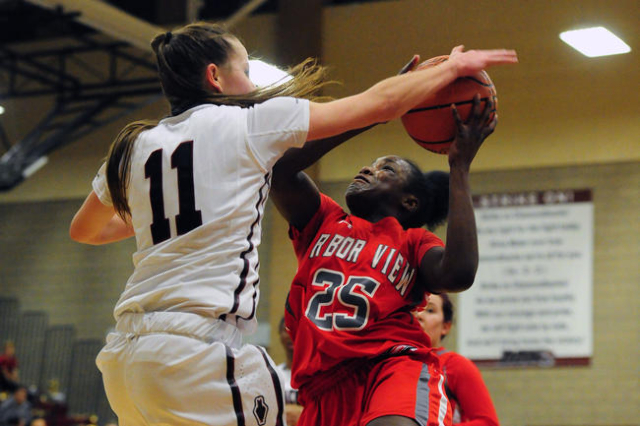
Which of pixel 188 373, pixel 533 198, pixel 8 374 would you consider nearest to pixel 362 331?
pixel 188 373

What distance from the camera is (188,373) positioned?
7.12ft

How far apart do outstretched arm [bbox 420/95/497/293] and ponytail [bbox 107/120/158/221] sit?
3.02 feet

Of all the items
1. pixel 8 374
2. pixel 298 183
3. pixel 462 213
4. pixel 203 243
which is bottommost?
pixel 8 374

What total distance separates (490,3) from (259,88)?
12.7 ft

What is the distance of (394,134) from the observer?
625 centimetres

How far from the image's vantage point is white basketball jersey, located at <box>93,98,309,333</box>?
2223 mm

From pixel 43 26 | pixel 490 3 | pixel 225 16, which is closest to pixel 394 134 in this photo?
pixel 490 3

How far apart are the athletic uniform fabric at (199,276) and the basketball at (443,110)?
66 centimetres

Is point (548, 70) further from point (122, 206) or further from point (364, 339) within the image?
point (122, 206)

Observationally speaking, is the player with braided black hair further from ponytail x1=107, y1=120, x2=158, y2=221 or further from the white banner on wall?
the white banner on wall

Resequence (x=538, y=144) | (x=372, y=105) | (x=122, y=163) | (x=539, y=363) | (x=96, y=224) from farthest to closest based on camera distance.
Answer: (x=539, y=363) → (x=538, y=144) → (x=96, y=224) → (x=122, y=163) → (x=372, y=105)

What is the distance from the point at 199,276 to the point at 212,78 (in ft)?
1.80

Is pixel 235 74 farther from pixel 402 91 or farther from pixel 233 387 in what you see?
pixel 233 387

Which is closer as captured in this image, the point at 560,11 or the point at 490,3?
the point at 490,3
